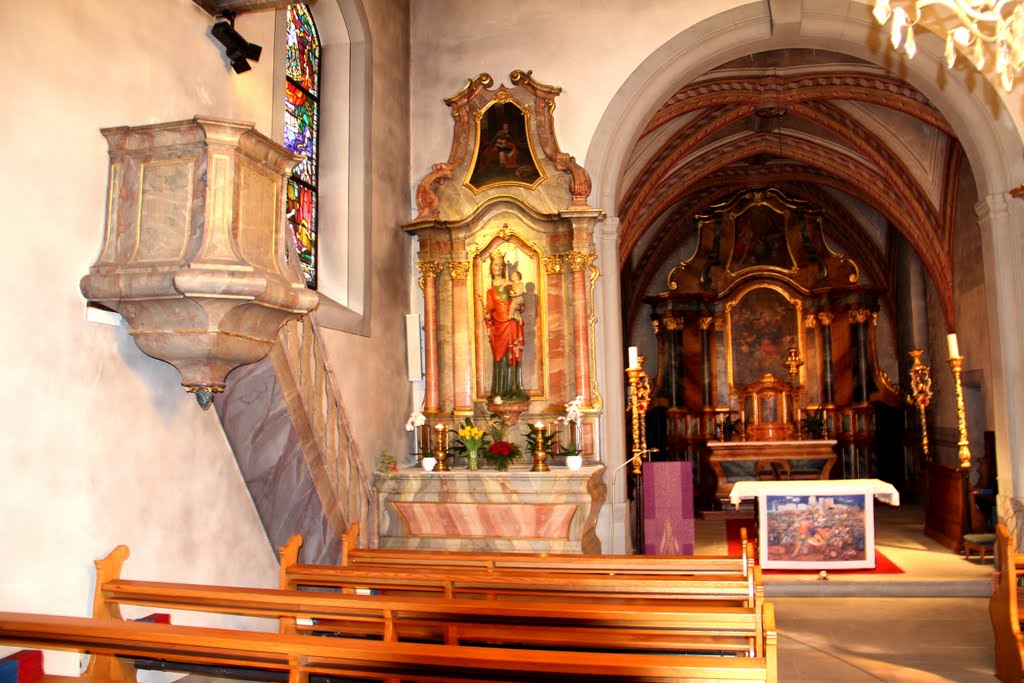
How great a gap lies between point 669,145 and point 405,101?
559 centimetres

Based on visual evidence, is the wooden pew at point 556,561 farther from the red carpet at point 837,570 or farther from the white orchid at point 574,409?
the white orchid at point 574,409

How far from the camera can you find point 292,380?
5820mm

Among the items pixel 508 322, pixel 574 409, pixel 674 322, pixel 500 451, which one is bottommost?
pixel 500 451

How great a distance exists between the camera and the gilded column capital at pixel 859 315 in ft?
60.4

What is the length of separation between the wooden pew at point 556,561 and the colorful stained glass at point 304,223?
344 centimetres

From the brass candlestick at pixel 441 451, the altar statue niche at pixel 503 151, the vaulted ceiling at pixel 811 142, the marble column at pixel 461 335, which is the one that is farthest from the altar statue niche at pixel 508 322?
the vaulted ceiling at pixel 811 142

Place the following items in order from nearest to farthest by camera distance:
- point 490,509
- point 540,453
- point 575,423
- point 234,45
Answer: point 234,45
point 490,509
point 540,453
point 575,423

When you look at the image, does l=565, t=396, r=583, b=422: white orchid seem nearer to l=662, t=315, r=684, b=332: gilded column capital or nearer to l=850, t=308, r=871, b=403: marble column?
l=662, t=315, r=684, b=332: gilded column capital

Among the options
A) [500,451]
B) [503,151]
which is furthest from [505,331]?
[503,151]

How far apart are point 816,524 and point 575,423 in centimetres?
287

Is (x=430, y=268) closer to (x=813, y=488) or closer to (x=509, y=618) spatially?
A: (x=813, y=488)

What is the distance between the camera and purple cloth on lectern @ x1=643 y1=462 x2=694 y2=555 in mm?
8336

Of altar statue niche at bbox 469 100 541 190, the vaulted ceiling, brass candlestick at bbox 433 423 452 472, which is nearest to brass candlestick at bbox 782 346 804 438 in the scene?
the vaulted ceiling

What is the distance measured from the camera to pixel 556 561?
5.43 metres
